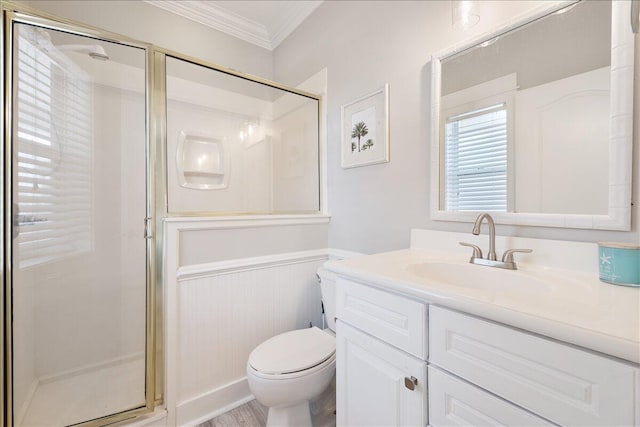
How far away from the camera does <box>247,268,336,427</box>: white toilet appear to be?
1152 millimetres

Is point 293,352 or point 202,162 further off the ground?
point 202,162

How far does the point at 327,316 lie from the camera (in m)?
1.58

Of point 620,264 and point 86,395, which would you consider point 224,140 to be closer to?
point 86,395

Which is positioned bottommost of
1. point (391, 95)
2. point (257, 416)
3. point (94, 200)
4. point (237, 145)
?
point (257, 416)

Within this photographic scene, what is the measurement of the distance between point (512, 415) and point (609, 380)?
21cm

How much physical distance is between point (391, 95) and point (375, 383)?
1.36 meters

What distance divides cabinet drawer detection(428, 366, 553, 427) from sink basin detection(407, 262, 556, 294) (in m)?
0.30

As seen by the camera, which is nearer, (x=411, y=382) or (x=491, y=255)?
(x=411, y=382)

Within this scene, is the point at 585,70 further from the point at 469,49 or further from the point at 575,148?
the point at 469,49

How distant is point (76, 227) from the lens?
1465mm

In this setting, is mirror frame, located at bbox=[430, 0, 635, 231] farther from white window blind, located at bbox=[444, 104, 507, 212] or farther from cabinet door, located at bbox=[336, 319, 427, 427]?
cabinet door, located at bbox=[336, 319, 427, 427]

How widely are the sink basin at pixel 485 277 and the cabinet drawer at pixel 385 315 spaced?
161 mm

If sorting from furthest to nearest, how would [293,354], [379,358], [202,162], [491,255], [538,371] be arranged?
[202,162] < [293,354] < [491,255] < [379,358] < [538,371]

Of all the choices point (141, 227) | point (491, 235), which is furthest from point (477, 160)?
point (141, 227)
